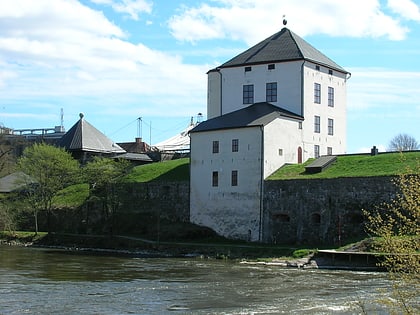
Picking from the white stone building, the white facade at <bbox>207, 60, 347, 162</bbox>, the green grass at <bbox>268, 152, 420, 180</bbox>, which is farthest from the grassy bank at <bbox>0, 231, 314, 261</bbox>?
the white facade at <bbox>207, 60, 347, 162</bbox>

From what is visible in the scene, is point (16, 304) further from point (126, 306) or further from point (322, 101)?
point (322, 101)

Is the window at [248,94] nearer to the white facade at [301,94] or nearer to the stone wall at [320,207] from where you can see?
the white facade at [301,94]

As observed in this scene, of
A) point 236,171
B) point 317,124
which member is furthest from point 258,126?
point 317,124

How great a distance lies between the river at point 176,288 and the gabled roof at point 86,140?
99.1 feet

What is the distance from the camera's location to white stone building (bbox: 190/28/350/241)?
44875 millimetres

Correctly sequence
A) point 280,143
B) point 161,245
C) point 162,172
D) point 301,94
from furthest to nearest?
point 162,172 < point 301,94 < point 280,143 < point 161,245

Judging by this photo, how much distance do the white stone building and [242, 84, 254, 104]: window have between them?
0.26 ft

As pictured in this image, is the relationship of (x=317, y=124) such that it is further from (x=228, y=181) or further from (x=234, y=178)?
(x=228, y=181)

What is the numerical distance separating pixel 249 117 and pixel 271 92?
14.6 feet

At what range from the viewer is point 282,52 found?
A: 50.6m

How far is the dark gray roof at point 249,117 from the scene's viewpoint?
45.5 metres

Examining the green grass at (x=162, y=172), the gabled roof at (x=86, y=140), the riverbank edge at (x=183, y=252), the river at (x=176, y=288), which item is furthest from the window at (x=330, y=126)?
the gabled roof at (x=86, y=140)

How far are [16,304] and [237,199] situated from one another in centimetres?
2516

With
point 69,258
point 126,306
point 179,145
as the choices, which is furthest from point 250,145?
point 179,145
